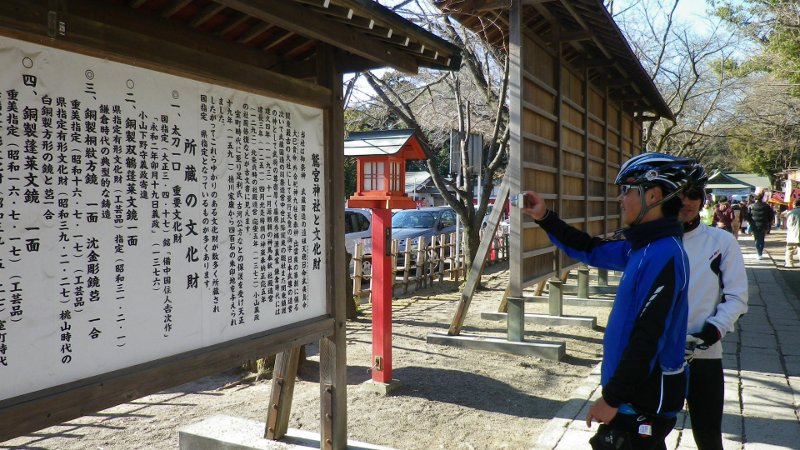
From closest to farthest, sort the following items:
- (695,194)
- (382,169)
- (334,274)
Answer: (695,194)
(334,274)
(382,169)

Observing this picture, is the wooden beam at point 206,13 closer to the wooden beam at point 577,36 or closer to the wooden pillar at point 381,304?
the wooden pillar at point 381,304

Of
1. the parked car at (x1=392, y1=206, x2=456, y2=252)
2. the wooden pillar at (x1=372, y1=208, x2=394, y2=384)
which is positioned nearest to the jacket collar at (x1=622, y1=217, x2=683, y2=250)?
the wooden pillar at (x1=372, y1=208, x2=394, y2=384)

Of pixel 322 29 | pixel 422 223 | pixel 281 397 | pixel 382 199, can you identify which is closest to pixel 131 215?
pixel 322 29

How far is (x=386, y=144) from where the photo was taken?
248 inches

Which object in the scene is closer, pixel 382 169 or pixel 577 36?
pixel 382 169

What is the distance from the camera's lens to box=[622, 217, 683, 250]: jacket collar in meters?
2.48

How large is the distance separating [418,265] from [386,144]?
6392 millimetres

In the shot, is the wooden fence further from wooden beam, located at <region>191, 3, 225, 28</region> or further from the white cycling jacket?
the white cycling jacket

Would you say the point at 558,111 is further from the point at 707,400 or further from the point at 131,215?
the point at 131,215

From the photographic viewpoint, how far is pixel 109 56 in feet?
8.03

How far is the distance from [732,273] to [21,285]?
3135 millimetres

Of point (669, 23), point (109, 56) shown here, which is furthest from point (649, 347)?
point (669, 23)

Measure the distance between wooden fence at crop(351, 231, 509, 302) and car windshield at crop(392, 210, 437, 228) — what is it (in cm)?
218

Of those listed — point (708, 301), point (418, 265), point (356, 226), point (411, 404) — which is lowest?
point (411, 404)
